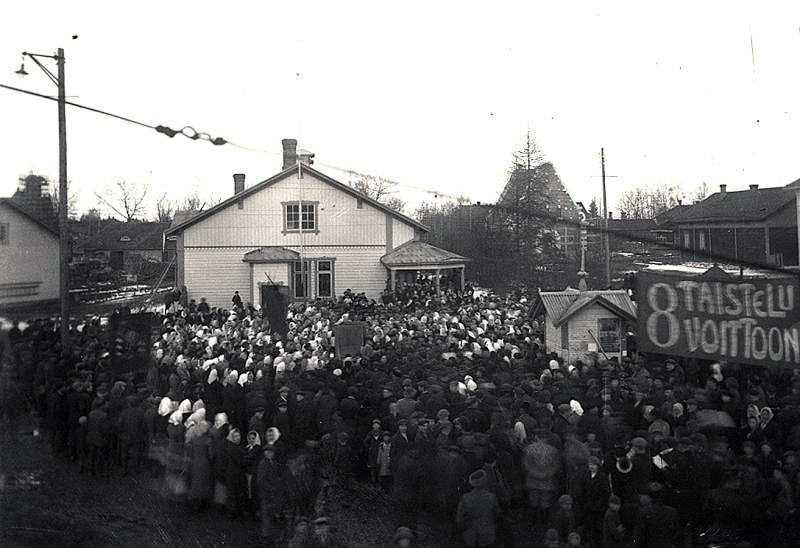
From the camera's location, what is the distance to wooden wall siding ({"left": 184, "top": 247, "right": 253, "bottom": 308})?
27.6 metres

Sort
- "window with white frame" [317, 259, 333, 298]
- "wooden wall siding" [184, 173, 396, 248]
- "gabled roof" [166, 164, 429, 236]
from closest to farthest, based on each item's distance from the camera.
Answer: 1. "gabled roof" [166, 164, 429, 236]
2. "wooden wall siding" [184, 173, 396, 248]
3. "window with white frame" [317, 259, 333, 298]

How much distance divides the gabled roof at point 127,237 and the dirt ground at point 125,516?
8961 mm

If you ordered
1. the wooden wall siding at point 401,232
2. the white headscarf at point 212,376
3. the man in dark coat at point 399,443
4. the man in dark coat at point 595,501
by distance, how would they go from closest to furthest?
the man in dark coat at point 595,501, the man in dark coat at point 399,443, the white headscarf at point 212,376, the wooden wall siding at point 401,232

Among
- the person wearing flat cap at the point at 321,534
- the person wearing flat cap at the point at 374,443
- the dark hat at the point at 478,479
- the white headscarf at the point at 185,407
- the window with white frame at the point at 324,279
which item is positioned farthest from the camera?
the window with white frame at the point at 324,279

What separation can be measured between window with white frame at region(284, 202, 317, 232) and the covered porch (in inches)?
131

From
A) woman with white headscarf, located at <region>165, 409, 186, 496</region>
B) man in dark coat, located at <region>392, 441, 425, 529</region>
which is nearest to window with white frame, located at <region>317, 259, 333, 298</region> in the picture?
woman with white headscarf, located at <region>165, 409, 186, 496</region>

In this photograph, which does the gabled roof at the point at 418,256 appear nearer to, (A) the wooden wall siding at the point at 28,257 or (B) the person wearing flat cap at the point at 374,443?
(A) the wooden wall siding at the point at 28,257

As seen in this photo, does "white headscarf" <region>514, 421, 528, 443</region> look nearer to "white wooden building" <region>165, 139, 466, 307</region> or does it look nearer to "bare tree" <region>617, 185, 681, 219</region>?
"white wooden building" <region>165, 139, 466, 307</region>

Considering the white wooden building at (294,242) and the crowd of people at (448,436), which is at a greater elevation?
the white wooden building at (294,242)

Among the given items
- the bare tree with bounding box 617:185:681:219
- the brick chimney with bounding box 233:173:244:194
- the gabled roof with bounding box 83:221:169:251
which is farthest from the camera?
the bare tree with bounding box 617:185:681:219

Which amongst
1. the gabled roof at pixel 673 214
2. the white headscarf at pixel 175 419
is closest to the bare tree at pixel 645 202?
the gabled roof at pixel 673 214

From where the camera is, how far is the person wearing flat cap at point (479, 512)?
790 centimetres

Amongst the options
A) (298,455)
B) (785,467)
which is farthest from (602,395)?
(298,455)

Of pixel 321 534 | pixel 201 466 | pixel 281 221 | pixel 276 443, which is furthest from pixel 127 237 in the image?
pixel 321 534
